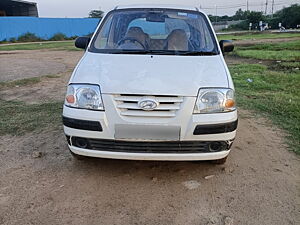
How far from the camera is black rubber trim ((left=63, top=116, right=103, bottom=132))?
8.75 feet

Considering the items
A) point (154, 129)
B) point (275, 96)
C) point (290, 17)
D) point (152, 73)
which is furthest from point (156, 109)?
point (290, 17)

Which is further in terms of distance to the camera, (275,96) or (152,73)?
(275,96)

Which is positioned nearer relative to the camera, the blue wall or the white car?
the white car

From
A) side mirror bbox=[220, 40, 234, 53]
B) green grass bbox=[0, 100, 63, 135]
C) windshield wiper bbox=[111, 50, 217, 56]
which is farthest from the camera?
green grass bbox=[0, 100, 63, 135]

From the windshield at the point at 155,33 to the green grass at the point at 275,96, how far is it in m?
1.76

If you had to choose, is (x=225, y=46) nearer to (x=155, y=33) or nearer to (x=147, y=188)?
(x=155, y=33)

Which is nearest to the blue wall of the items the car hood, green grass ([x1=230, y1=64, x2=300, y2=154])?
green grass ([x1=230, y1=64, x2=300, y2=154])

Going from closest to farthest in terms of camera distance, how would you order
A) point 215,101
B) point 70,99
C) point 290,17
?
1. point 215,101
2. point 70,99
3. point 290,17

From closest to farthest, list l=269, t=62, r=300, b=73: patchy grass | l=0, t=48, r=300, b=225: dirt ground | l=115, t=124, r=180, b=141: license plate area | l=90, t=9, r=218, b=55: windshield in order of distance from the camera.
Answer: l=0, t=48, r=300, b=225: dirt ground → l=115, t=124, r=180, b=141: license plate area → l=90, t=9, r=218, b=55: windshield → l=269, t=62, r=300, b=73: patchy grass

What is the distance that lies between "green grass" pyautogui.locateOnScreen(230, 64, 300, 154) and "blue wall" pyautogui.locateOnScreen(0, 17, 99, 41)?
82.5 ft

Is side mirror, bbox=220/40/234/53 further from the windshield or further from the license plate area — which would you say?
the license plate area

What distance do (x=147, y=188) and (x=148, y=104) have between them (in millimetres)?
799

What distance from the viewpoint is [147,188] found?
9.26ft

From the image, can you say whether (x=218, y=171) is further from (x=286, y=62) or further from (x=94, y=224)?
(x=286, y=62)
